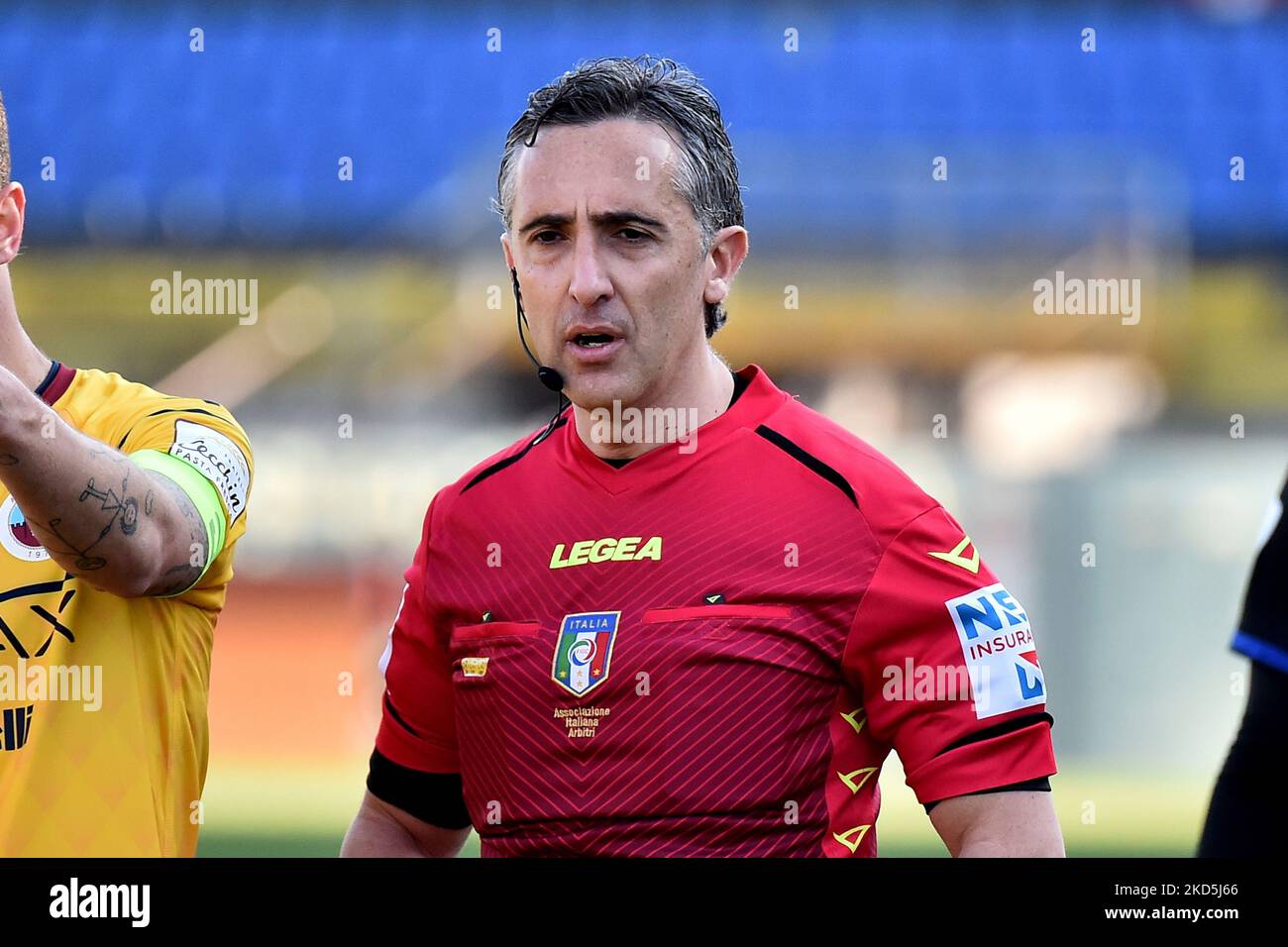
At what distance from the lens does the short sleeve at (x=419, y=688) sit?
7.15ft

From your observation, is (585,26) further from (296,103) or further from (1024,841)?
(1024,841)

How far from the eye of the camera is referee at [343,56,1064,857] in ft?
6.29

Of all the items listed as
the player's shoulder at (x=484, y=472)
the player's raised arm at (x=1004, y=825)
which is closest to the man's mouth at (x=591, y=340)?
the player's shoulder at (x=484, y=472)

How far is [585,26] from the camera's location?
11.5m

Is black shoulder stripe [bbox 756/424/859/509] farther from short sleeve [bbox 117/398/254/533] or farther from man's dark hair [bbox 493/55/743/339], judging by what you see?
short sleeve [bbox 117/398/254/533]

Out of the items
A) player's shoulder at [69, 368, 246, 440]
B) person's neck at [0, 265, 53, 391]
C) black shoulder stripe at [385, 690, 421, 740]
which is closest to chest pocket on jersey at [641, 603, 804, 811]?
black shoulder stripe at [385, 690, 421, 740]

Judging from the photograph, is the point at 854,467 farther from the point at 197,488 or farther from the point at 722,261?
the point at 197,488

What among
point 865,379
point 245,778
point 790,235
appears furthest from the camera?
point 790,235

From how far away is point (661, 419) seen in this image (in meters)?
2.12

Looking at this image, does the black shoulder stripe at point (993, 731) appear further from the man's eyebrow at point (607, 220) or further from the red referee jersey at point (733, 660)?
the man's eyebrow at point (607, 220)

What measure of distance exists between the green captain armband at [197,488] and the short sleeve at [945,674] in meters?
0.81

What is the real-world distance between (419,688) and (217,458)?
1.39 feet

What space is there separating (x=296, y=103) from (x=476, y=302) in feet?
10.4
